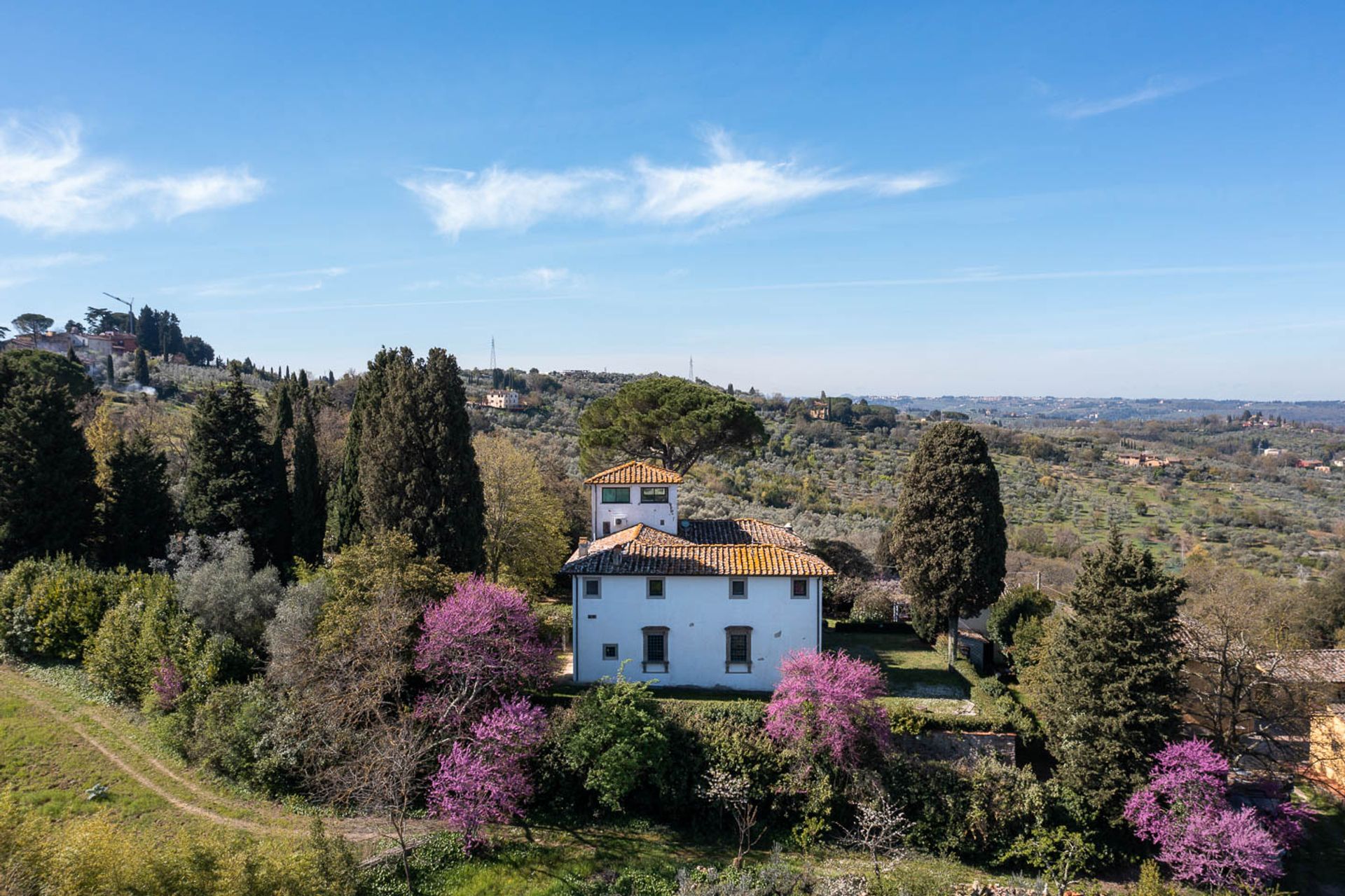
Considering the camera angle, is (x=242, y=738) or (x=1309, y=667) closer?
(x=242, y=738)

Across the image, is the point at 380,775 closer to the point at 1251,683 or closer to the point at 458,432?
the point at 458,432

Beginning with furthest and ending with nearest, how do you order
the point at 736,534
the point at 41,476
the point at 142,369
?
1. the point at 142,369
2. the point at 41,476
3. the point at 736,534

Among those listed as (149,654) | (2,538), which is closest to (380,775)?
(149,654)

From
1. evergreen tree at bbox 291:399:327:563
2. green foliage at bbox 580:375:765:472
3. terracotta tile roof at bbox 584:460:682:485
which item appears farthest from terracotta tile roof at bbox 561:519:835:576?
evergreen tree at bbox 291:399:327:563

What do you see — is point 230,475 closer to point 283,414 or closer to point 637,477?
point 283,414

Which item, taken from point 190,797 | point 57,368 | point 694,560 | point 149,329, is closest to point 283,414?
point 57,368

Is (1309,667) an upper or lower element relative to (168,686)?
lower

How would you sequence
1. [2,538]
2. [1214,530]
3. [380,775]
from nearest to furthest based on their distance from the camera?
[380,775] → [2,538] → [1214,530]
